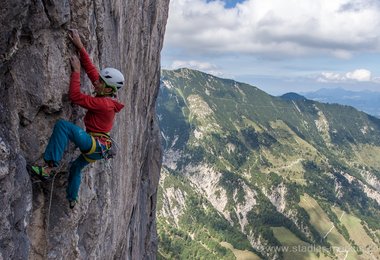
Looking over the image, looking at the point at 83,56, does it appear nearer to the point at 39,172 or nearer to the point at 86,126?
the point at 86,126

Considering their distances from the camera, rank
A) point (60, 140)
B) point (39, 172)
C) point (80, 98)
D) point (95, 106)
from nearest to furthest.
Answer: point (60, 140) < point (39, 172) < point (95, 106) < point (80, 98)

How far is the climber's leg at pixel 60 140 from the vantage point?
41.7 feet

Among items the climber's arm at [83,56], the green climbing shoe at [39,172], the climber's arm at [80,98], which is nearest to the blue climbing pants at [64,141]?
the green climbing shoe at [39,172]

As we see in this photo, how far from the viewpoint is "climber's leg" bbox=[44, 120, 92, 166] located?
12.7 m

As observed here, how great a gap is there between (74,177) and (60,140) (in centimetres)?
205

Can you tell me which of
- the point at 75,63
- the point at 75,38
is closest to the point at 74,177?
the point at 75,63

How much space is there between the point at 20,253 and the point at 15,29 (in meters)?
6.77

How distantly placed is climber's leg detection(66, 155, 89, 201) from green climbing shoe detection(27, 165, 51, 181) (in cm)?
116

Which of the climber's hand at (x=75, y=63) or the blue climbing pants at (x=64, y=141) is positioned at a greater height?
the climber's hand at (x=75, y=63)

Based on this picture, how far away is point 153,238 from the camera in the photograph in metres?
46.8

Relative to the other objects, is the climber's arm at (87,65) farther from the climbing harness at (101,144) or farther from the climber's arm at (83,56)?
the climbing harness at (101,144)

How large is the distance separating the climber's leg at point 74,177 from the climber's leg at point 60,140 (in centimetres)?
128

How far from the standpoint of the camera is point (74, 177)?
14305mm

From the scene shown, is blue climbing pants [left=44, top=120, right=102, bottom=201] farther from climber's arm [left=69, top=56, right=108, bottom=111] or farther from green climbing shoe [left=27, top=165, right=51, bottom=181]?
climber's arm [left=69, top=56, right=108, bottom=111]
